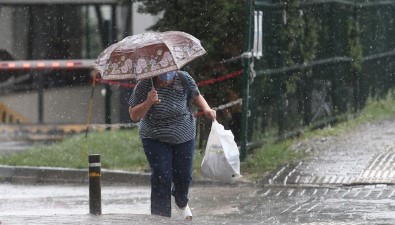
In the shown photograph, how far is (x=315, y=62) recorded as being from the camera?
18703 millimetres

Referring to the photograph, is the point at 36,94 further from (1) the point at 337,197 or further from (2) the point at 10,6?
(1) the point at 337,197

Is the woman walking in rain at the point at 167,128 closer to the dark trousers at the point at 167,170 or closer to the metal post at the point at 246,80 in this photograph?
the dark trousers at the point at 167,170

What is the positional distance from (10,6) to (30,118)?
2.07 meters

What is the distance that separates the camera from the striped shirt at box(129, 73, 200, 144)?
35.7ft

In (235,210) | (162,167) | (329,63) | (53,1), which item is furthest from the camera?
(53,1)

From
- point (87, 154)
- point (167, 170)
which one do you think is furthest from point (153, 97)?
point (87, 154)

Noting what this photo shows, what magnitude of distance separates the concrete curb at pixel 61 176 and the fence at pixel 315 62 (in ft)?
5.21

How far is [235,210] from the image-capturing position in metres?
12.7

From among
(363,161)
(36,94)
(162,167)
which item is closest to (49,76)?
(36,94)

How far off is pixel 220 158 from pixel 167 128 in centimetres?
69

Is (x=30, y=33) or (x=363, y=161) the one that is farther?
(x=30, y=33)

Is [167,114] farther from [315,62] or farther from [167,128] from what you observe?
[315,62]

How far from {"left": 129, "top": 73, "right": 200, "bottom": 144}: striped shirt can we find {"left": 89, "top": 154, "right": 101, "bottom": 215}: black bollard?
597 millimetres

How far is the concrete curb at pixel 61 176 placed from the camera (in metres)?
15.9
